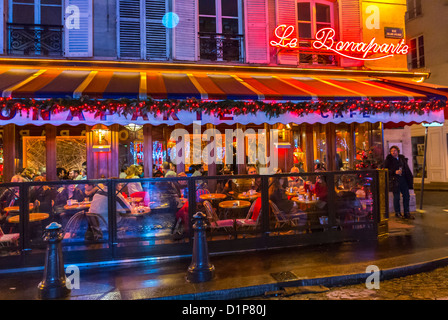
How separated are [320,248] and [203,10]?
7578mm

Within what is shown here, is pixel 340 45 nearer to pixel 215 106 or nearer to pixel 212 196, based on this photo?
pixel 215 106

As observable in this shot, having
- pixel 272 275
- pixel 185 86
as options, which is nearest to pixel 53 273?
pixel 272 275

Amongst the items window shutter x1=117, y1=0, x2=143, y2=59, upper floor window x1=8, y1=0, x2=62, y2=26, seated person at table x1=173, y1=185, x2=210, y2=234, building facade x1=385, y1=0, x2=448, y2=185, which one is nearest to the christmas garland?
seated person at table x1=173, y1=185, x2=210, y2=234

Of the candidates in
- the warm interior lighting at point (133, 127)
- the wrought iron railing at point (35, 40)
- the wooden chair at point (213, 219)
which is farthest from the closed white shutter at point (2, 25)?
the wooden chair at point (213, 219)

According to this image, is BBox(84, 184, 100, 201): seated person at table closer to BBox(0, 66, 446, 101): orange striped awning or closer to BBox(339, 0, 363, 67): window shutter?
BBox(0, 66, 446, 101): orange striped awning

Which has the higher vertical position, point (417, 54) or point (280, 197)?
point (417, 54)

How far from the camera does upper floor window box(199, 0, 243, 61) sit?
907 cm

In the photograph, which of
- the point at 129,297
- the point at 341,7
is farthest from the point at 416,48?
the point at 129,297

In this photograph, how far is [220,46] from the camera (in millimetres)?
9141

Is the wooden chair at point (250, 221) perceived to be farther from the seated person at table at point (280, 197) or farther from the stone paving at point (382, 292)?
the stone paving at point (382, 292)

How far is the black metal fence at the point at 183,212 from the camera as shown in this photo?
496 centimetres

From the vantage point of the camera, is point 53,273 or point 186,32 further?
point 186,32

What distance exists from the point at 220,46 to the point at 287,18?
229cm

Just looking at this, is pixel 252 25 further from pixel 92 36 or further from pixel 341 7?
pixel 92 36
